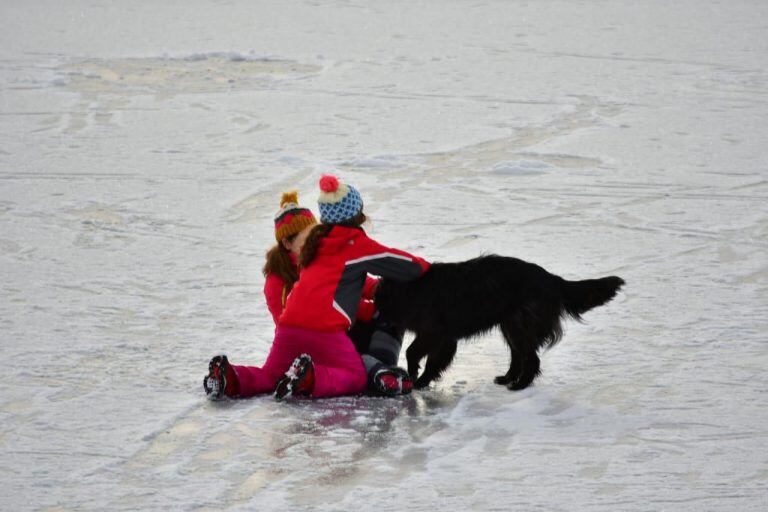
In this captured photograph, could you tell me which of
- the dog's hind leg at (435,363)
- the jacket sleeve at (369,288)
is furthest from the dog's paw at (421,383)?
the jacket sleeve at (369,288)

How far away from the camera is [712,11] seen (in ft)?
62.2

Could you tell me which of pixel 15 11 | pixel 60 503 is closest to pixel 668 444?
pixel 60 503

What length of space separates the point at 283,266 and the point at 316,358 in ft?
1.67

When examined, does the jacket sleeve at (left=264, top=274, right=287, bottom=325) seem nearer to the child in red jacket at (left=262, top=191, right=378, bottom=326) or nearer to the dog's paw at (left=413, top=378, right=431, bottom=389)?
the child in red jacket at (left=262, top=191, right=378, bottom=326)

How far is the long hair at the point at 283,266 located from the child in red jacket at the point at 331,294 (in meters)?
0.30

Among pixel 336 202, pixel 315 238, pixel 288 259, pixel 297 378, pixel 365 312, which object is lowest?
pixel 297 378

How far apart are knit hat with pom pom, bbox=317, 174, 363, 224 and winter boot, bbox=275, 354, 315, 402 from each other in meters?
→ 0.56

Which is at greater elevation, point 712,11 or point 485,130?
point 712,11

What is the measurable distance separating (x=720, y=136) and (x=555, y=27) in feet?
25.4

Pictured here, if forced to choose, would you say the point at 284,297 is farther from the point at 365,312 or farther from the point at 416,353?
the point at 416,353

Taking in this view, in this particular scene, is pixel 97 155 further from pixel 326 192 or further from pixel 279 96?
pixel 326 192

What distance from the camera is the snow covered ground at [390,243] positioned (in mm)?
3658

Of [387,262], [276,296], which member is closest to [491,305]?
[387,262]

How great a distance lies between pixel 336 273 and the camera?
4445 mm
